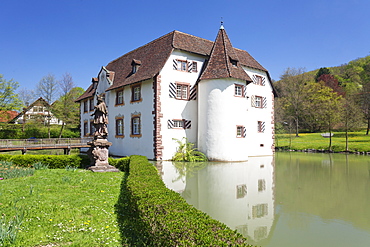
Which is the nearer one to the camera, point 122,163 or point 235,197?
point 235,197

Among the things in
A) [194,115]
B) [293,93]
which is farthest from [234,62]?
[293,93]

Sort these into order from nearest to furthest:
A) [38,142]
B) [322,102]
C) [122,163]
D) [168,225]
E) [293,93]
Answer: [168,225] < [122,163] < [38,142] < [322,102] < [293,93]

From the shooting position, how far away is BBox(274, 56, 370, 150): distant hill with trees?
28.8 m

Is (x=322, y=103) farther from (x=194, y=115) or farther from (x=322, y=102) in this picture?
(x=194, y=115)

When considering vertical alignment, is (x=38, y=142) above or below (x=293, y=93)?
below

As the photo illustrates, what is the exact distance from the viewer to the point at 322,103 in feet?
111

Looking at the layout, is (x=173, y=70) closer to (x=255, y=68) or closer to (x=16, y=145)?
(x=255, y=68)

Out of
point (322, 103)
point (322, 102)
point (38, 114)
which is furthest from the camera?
point (38, 114)

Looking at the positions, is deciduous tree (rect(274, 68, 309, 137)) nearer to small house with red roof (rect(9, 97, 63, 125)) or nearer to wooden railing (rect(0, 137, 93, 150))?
wooden railing (rect(0, 137, 93, 150))

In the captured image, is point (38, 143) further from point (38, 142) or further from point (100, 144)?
point (100, 144)

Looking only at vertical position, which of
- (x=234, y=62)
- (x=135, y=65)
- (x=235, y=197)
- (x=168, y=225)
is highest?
(x=135, y=65)

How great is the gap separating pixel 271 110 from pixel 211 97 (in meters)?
9.80

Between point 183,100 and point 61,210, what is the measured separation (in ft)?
49.0

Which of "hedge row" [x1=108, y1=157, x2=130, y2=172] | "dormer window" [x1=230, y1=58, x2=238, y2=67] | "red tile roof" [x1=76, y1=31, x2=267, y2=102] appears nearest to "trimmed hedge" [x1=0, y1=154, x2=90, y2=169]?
"hedge row" [x1=108, y1=157, x2=130, y2=172]
